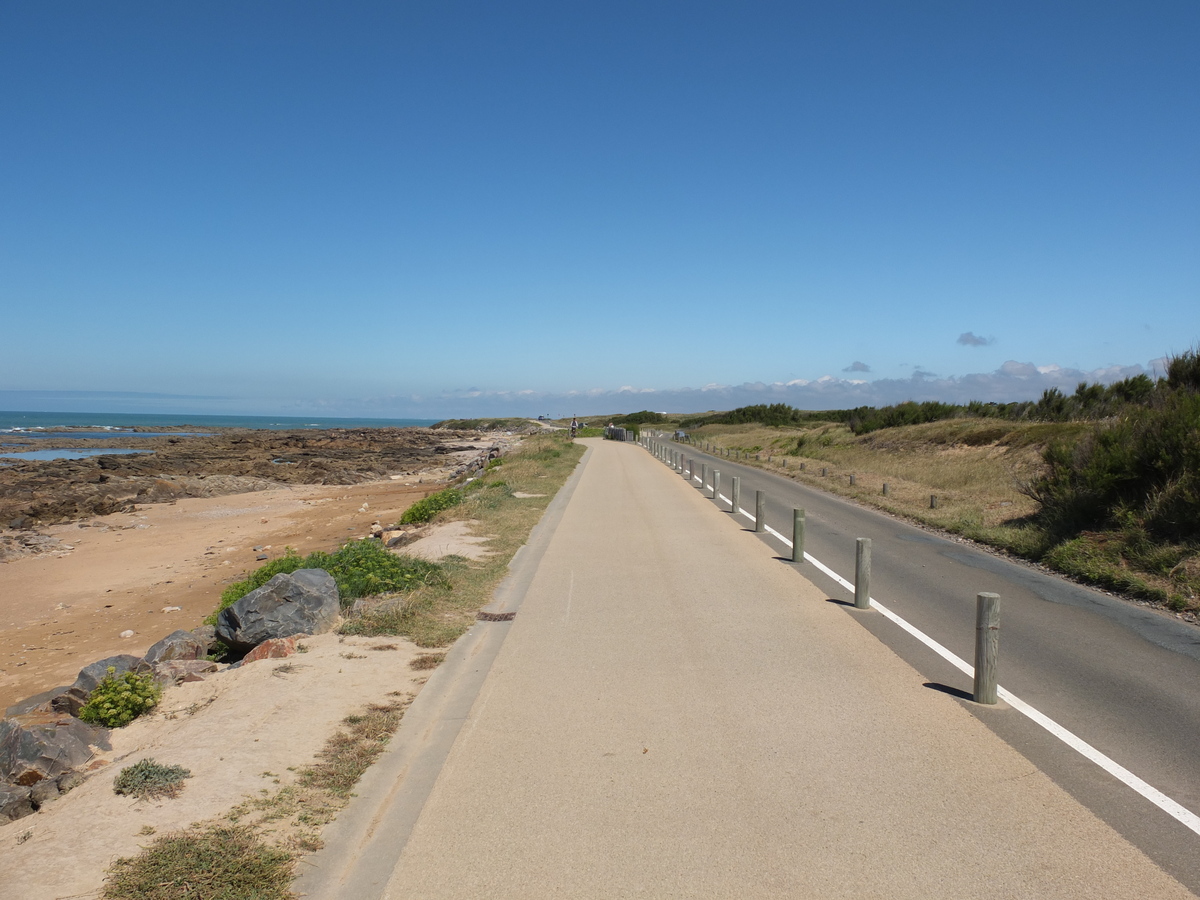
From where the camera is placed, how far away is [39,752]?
5.21m

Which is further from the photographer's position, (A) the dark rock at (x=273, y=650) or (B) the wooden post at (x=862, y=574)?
(B) the wooden post at (x=862, y=574)

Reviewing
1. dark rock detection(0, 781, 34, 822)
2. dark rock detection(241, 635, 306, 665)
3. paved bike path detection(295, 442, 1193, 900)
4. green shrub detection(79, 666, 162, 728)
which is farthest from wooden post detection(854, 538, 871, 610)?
dark rock detection(0, 781, 34, 822)

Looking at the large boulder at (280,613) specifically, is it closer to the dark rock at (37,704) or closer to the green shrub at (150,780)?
the dark rock at (37,704)

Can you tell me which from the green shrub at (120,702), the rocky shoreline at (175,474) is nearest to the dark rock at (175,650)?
the green shrub at (120,702)

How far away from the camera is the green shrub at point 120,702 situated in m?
6.34

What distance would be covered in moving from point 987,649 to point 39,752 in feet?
22.0

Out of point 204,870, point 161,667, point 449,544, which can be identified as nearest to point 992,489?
point 449,544

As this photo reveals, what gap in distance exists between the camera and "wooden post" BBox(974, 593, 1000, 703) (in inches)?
244

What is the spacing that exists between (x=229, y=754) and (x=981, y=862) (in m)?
4.42

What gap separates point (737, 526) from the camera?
17.0 metres

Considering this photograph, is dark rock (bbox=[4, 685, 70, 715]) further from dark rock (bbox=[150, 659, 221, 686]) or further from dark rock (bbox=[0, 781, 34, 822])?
dark rock (bbox=[0, 781, 34, 822])

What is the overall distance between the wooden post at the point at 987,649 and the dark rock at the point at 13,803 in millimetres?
6522

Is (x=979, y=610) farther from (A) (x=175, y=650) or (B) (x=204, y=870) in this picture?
(A) (x=175, y=650)

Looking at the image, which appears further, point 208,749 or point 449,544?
point 449,544
